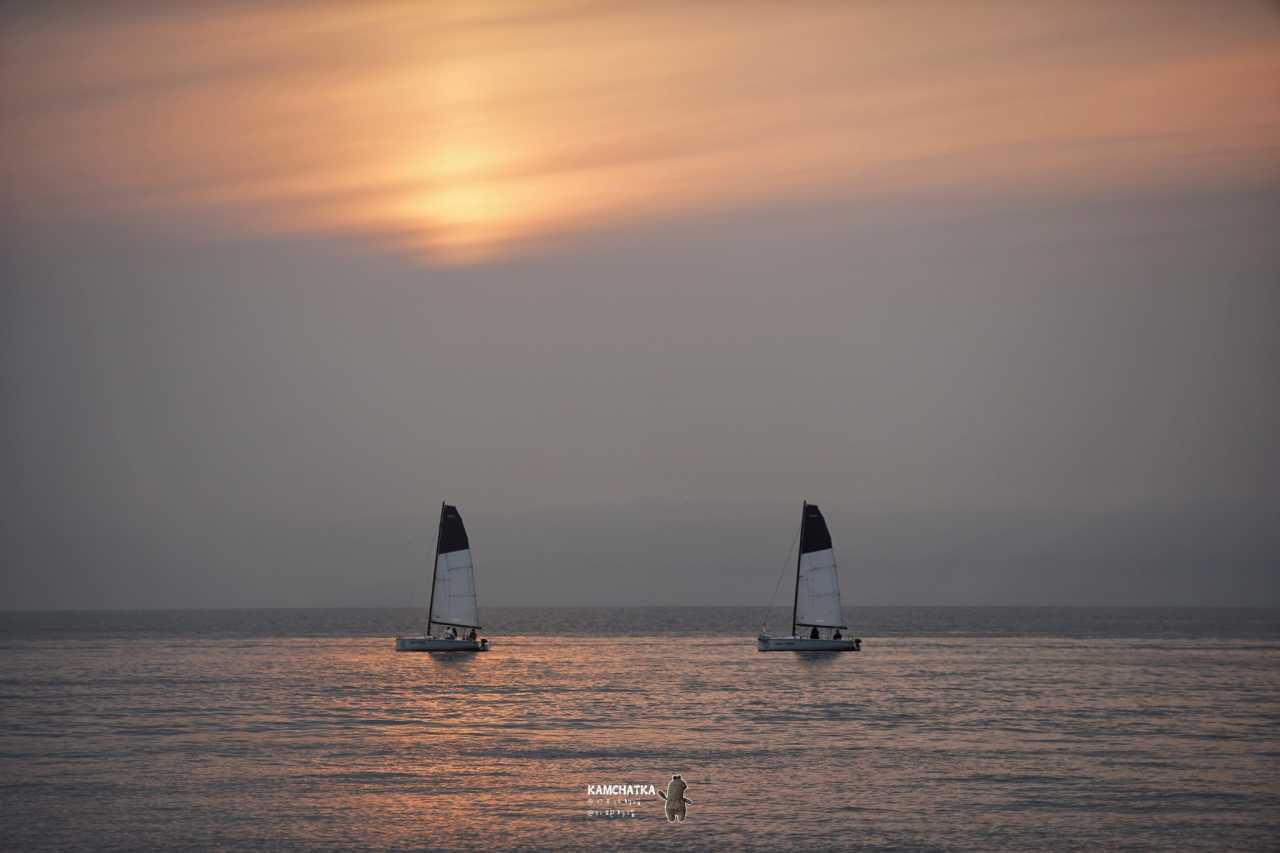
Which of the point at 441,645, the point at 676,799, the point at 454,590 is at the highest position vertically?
the point at 454,590

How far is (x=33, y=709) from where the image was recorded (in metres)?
70.4

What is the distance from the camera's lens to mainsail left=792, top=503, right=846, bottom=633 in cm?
11075

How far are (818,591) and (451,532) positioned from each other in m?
29.7

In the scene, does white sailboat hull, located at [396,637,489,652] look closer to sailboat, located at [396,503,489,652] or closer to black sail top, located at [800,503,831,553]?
sailboat, located at [396,503,489,652]

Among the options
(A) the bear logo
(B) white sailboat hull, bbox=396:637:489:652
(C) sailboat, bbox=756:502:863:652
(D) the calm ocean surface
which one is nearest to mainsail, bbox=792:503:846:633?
(C) sailboat, bbox=756:502:863:652

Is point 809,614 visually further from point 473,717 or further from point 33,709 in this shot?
point 33,709

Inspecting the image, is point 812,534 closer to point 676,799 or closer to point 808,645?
point 808,645

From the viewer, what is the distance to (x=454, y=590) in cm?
11375

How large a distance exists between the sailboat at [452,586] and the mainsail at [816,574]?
2582cm

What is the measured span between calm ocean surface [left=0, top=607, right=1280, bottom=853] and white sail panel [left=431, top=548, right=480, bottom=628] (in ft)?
41.2

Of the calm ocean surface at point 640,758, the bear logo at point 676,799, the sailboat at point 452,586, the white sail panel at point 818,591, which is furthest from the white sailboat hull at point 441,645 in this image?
the bear logo at point 676,799

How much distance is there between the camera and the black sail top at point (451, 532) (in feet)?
368

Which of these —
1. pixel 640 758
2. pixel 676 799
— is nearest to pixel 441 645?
pixel 640 758

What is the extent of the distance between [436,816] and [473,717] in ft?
86.2
